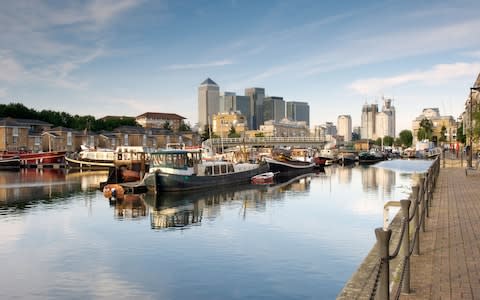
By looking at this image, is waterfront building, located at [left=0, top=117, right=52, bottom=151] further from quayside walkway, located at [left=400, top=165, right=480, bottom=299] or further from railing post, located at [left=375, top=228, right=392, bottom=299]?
railing post, located at [left=375, top=228, right=392, bottom=299]

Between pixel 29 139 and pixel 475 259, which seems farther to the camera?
pixel 29 139

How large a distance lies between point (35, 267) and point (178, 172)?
2992cm

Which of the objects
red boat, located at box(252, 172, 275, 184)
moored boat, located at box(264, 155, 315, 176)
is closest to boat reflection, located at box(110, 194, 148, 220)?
red boat, located at box(252, 172, 275, 184)

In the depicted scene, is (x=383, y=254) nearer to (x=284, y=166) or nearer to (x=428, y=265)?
(x=428, y=265)

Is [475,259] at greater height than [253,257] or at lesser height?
greater

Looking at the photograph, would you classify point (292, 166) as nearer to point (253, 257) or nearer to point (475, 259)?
point (253, 257)

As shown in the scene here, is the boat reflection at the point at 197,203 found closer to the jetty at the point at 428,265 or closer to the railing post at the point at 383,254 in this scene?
the jetty at the point at 428,265

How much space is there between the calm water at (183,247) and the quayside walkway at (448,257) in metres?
3.30

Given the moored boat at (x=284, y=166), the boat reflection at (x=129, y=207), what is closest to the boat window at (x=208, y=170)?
the boat reflection at (x=129, y=207)

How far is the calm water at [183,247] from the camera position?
16.5m

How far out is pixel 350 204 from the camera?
129 ft

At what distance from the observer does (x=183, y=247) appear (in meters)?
23.0

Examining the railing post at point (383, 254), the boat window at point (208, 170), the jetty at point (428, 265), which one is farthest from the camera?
the boat window at point (208, 170)

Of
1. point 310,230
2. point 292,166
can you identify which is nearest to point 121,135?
point 292,166
